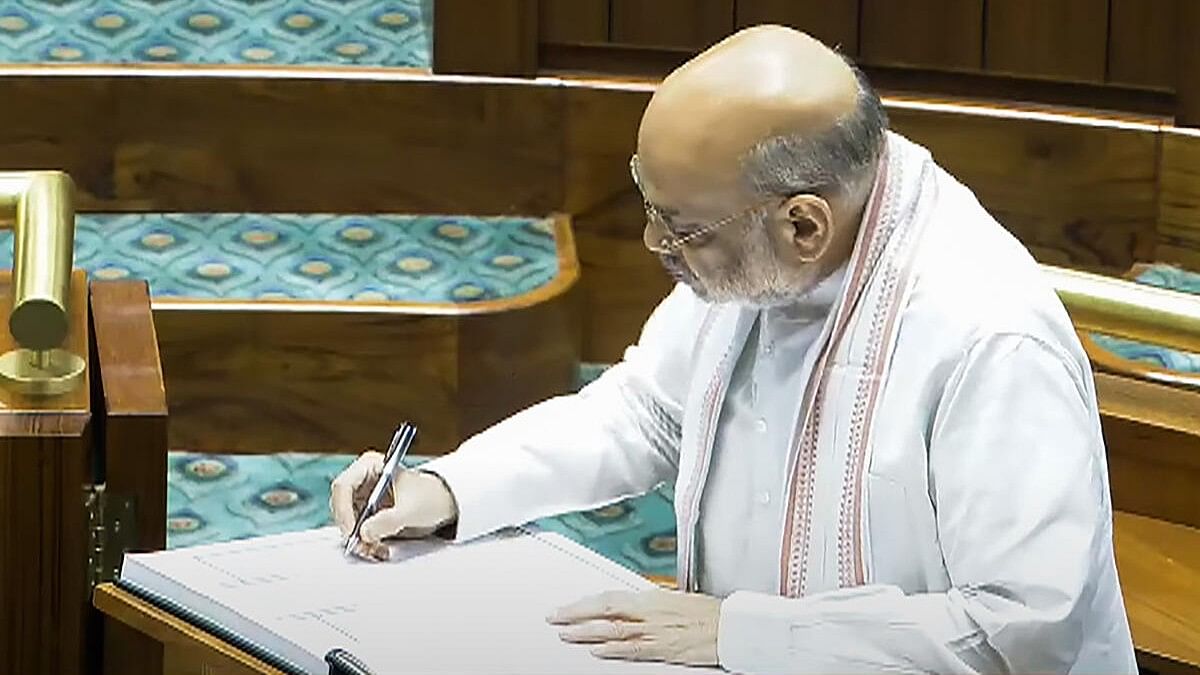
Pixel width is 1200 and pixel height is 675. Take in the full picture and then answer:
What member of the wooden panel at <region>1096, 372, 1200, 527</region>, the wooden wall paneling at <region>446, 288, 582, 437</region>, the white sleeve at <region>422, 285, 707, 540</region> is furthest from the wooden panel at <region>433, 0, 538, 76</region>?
the white sleeve at <region>422, 285, 707, 540</region>

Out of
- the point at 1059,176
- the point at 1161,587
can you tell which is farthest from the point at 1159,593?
the point at 1059,176

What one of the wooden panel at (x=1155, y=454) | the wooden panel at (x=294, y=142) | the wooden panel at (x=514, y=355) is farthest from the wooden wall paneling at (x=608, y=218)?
the wooden panel at (x=1155, y=454)

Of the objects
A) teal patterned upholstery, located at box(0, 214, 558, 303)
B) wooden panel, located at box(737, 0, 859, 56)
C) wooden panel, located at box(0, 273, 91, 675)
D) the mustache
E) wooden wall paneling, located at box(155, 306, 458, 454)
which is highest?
the mustache

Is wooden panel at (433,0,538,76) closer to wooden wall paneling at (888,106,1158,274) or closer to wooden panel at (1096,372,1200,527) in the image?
wooden wall paneling at (888,106,1158,274)

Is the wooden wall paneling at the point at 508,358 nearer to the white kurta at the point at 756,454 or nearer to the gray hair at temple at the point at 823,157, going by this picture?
the white kurta at the point at 756,454

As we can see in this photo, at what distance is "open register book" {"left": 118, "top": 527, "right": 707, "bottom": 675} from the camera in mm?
1871

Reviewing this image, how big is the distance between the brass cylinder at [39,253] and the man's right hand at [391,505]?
31 centimetres

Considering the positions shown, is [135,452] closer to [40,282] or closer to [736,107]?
[40,282]

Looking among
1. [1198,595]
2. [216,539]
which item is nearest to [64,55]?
[216,539]

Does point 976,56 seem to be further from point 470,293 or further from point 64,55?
point 64,55

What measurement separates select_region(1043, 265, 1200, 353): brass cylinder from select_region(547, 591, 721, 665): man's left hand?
1.76 feet

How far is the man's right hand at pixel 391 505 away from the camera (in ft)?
6.88

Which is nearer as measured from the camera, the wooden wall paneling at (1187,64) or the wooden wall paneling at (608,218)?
the wooden wall paneling at (1187,64)

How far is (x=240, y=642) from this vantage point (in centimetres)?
192
